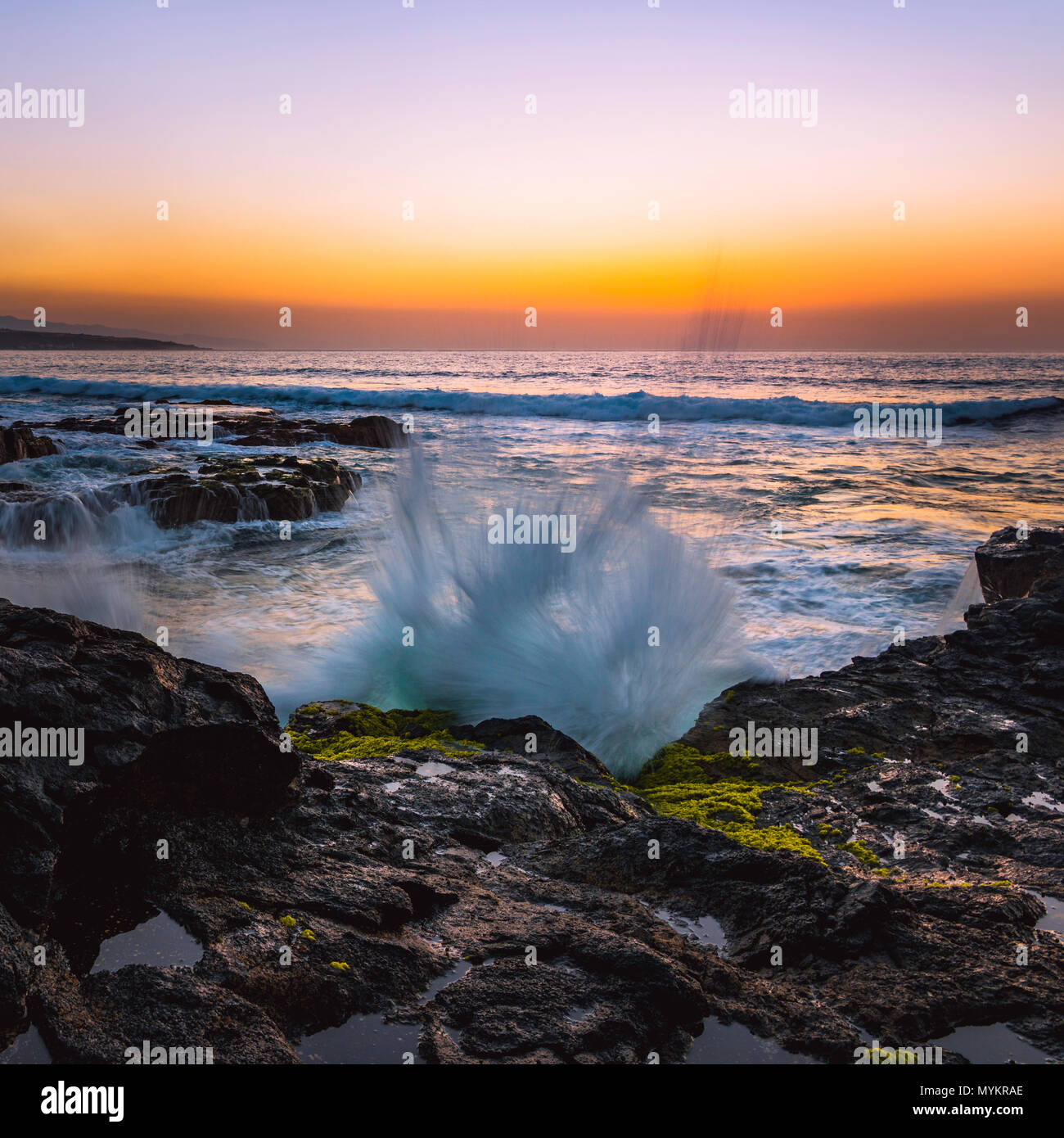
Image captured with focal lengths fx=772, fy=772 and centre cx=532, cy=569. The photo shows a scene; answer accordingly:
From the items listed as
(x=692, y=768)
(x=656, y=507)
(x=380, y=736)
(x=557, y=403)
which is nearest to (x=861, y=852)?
(x=692, y=768)

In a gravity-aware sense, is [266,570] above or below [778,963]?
above

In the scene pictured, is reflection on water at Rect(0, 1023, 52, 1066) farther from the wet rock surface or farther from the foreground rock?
the foreground rock

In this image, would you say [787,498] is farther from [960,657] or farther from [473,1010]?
[473,1010]

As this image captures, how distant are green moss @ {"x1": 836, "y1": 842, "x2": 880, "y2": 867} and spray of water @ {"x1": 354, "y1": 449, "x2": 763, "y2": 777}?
1.54 m

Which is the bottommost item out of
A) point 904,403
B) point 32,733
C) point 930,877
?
point 930,877

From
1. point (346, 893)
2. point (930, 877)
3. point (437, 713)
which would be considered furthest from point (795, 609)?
point (346, 893)

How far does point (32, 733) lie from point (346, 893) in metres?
1.06

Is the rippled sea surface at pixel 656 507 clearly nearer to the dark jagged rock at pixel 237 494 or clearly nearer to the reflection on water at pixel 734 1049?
the dark jagged rock at pixel 237 494

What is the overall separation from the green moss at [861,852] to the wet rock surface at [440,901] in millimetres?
28

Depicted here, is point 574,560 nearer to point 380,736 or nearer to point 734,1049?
point 380,736

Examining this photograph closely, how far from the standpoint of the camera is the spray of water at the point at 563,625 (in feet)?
17.5

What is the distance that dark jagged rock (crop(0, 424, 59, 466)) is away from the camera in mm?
15562

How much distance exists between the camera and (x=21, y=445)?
52.2ft

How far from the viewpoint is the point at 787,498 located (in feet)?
52.5
